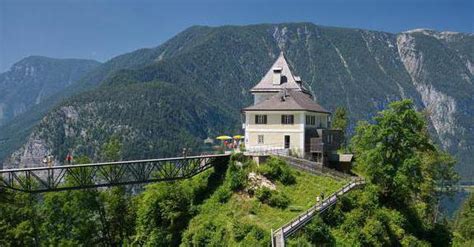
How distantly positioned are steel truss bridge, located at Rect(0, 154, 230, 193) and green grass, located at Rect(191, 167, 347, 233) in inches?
201

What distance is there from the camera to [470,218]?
7825 centimetres

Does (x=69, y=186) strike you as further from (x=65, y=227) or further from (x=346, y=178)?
(x=346, y=178)

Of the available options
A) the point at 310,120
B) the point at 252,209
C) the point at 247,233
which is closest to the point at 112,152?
the point at 252,209

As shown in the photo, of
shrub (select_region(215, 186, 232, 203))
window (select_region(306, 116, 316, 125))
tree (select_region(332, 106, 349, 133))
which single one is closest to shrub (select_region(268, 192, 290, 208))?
shrub (select_region(215, 186, 232, 203))

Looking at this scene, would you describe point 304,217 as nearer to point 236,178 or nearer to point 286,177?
point 286,177

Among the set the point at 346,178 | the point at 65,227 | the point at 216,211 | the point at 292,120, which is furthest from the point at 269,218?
the point at 65,227

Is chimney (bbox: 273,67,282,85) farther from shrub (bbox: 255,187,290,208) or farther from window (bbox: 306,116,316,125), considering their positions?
shrub (bbox: 255,187,290,208)

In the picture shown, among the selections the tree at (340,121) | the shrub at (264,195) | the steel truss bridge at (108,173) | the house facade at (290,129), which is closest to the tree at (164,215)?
the steel truss bridge at (108,173)

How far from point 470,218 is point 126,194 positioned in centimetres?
4825

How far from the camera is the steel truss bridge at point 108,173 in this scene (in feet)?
160

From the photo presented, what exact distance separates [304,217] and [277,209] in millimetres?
4273

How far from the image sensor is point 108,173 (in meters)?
55.6

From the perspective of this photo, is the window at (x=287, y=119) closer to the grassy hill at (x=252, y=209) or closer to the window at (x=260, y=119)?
the window at (x=260, y=119)

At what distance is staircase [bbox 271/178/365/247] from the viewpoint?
141ft
